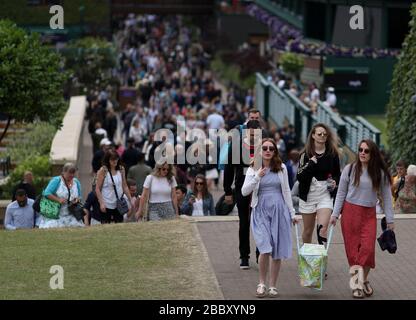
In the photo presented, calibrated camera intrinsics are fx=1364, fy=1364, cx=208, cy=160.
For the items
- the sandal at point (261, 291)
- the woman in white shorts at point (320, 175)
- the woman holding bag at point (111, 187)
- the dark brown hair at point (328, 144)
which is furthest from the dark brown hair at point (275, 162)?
the woman holding bag at point (111, 187)

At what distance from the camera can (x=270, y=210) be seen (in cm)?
1334

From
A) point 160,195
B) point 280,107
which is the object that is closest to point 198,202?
point 160,195

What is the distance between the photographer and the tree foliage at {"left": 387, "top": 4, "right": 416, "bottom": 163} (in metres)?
23.6

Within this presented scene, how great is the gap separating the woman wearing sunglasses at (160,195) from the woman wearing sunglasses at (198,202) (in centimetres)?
74

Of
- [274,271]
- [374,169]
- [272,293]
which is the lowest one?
[272,293]

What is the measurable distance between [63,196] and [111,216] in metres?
1.11

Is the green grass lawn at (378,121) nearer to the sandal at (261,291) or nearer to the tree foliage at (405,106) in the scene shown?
the tree foliage at (405,106)

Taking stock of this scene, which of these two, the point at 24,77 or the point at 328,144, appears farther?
the point at 24,77

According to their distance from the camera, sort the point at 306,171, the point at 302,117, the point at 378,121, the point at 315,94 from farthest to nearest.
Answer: the point at 378,121 → the point at 315,94 → the point at 302,117 → the point at 306,171

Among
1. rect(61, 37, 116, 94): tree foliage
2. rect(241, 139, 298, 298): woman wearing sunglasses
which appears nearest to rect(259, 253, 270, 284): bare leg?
rect(241, 139, 298, 298): woman wearing sunglasses

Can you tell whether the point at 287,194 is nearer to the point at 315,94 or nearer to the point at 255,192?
the point at 255,192

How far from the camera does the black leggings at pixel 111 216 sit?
18.0 m
